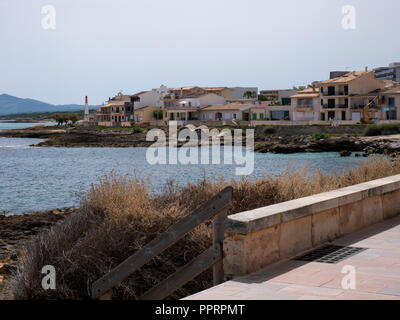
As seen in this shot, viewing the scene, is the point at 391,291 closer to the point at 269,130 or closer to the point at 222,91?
the point at 269,130

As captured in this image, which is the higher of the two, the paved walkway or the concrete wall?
the concrete wall

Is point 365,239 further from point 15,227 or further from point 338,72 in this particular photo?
point 338,72

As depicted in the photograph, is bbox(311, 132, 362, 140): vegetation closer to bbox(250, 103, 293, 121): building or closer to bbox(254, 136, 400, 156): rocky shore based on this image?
bbox(254, 136, 400, 156): rocky shore

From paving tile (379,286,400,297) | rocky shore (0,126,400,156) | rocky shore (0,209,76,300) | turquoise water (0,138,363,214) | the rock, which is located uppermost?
paving tile (379,286,400,297)

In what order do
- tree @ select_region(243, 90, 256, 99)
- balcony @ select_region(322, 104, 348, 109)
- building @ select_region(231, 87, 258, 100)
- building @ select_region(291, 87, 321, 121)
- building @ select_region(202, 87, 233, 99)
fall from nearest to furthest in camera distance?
balcony @ select_region(322, 104, 348, 109) < building @ select_region(291, 87, 321, 121) < building @ select_region(202, 87, 233, 99) < tree @ select_region(243, 90, 256, 99) < building @ select_region(231, 87, 258, 100)

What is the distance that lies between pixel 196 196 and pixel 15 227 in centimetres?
1032

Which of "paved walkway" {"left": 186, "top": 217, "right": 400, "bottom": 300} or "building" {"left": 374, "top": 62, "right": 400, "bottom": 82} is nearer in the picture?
"paved walkway" {"left": 186, "top": 217, "right": 400, "bottom": 300}

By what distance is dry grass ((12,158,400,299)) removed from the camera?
8.27 m

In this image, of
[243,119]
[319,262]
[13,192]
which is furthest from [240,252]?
[243,119]

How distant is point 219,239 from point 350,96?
69794mm

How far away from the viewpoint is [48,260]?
857 centimetres

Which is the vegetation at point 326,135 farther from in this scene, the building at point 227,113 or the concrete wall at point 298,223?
the concrete wall at point 298,223

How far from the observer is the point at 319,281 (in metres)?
5.43

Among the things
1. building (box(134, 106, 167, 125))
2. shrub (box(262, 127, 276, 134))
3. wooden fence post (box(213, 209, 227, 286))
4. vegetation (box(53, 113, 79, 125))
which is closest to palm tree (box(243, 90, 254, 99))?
building (box(134, 106, 167, 125))
